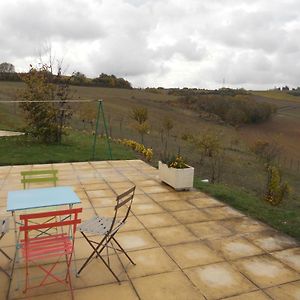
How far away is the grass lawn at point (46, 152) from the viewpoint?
1016 cm

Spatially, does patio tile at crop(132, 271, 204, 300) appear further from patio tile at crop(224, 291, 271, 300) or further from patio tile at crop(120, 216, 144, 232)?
patio tile at crop(120, 216, 144, 232)

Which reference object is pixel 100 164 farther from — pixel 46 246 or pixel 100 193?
pixel 46 246

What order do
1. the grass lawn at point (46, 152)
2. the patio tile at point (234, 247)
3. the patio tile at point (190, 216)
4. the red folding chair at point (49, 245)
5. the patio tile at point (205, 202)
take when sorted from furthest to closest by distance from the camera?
1. the grass lawn at point (46, 152)
2. the patio tile at point (205, 202)
3. the patio tile at point (190, 216)
4. the patio tile at point (234, 247)
5. the red folding chair at point (49, 245)

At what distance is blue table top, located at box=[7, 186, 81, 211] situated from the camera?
12.0 feet

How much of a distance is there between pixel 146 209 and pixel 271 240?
85.7 inches

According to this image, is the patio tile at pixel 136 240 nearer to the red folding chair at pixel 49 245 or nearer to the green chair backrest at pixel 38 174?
the red folding chair at pixel 49 245

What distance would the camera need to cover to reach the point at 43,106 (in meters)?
12.5

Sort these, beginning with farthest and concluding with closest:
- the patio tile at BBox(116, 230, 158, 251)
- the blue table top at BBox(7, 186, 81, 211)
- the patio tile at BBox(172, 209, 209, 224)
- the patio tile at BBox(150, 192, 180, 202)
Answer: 1. the patio tile at BBox(150, 192, 180, 202)
2. the patio tile at BBox(172, 209, 209, 224)
3. the patio tile at BBox(116, 230, 158, 251)
4. the blue table top at BBox(7, 186, 81, 211)

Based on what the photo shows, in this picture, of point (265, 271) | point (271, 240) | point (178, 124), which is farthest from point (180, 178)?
point (178, 124)

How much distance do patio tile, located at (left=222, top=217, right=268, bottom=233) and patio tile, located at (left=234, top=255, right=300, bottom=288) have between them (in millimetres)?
929

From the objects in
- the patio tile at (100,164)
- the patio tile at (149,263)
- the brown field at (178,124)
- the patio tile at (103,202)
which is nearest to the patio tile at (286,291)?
the patio tile at (149,263)

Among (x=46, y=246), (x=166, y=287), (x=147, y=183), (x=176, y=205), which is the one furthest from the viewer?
(x=147, y=183)

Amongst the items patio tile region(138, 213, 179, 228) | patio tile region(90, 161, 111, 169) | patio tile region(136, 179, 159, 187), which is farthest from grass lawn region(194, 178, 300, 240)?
patio tile region(90, 161, 111, 169)

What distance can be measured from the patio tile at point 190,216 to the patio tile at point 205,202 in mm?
359
